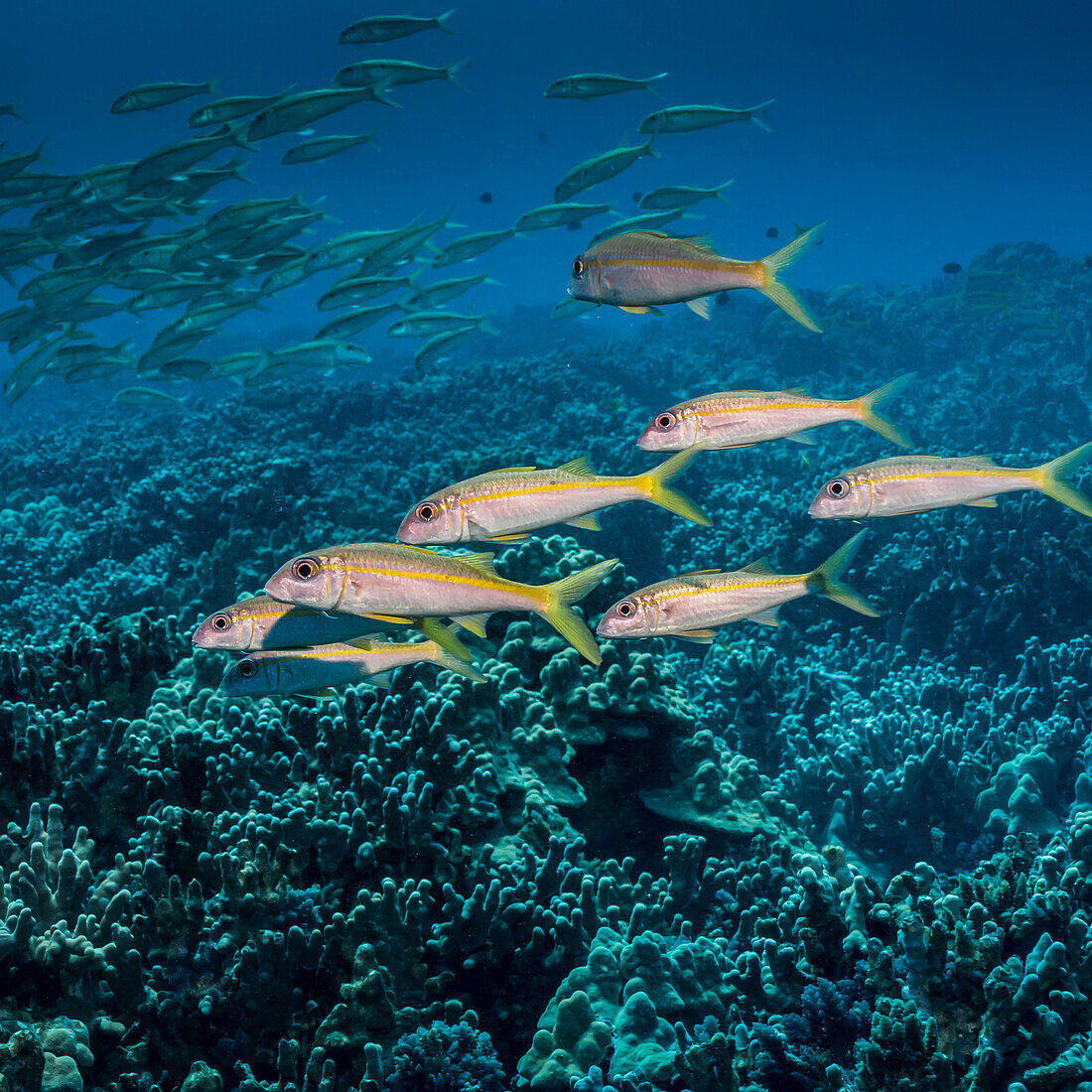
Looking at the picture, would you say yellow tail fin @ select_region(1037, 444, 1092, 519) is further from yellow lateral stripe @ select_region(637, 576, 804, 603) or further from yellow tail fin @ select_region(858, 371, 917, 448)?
yellow lateral stripe @ select_region(637, 576, 804, 603)

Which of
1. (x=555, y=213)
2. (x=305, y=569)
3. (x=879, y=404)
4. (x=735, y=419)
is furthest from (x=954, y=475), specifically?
(x=555, y=213)

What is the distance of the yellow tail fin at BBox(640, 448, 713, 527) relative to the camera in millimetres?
3150

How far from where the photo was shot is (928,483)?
3646 millimetres

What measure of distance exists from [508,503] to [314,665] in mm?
1098

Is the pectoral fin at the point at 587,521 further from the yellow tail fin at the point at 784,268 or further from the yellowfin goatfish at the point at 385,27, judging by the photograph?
the yellowfin goatfish at the point at 385,27

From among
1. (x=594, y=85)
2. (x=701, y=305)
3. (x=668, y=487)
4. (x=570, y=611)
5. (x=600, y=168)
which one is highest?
(x=594, y=85)

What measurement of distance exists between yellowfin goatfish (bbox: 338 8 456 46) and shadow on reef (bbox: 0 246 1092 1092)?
7.11 metres

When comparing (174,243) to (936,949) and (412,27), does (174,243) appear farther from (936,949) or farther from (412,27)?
(936,949)

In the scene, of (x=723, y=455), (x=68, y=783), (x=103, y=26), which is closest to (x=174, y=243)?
(x=723, y=455)

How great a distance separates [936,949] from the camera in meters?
2.40

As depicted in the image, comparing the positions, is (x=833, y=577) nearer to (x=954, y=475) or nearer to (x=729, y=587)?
(x=729, y=587)

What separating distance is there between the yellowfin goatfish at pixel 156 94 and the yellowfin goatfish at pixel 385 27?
1940mm

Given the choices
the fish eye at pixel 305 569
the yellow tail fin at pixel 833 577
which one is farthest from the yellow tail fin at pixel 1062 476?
the fish eye at pixel 305 569

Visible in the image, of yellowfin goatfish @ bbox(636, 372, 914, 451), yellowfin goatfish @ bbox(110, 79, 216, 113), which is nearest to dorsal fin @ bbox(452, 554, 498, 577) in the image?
yellowfin goatfish @ bbox(636, 372, 914, 451)
